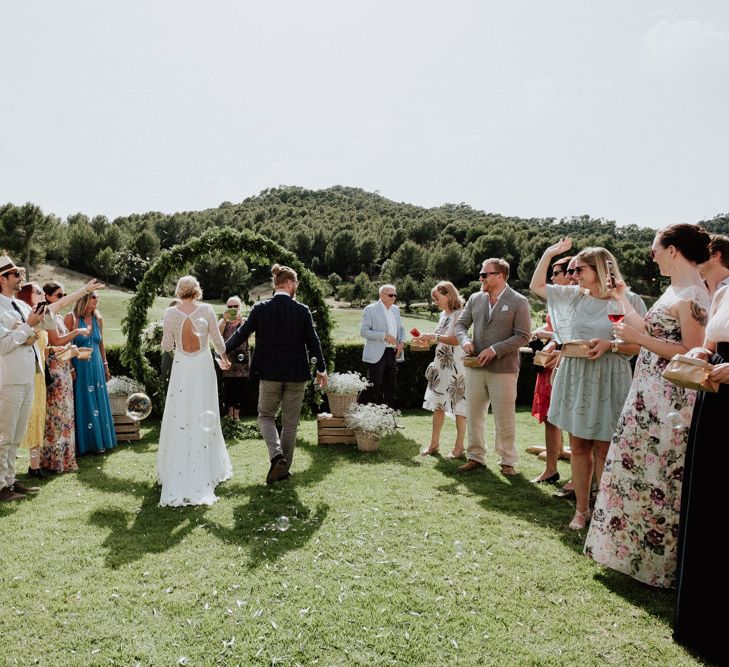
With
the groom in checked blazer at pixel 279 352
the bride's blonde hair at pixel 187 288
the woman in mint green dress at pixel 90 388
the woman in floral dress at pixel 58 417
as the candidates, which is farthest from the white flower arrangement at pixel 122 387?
the bride's blonde hair at pixel 187 288

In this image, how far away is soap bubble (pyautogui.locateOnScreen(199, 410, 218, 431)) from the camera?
5.56m

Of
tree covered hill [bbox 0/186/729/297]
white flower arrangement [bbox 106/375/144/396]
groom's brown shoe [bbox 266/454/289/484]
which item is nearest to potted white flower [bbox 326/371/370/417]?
groom's brown shoe [bbox 266/454/289/484]

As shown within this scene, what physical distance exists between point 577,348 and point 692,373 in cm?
176

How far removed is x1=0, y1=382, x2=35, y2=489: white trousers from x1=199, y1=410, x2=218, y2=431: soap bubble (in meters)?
1.72

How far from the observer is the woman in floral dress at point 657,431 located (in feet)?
11.4

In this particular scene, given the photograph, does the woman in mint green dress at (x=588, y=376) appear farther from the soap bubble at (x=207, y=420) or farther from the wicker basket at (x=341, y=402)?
the wicker basket at (x=341, y=402)

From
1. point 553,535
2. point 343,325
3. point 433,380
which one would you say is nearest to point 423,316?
point 343,325

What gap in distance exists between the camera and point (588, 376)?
4.62 m

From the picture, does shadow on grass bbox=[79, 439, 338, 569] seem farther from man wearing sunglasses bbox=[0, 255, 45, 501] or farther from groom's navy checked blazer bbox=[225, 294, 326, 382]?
groom's navy checked blazer bbox=[225, 294, 326, 382]

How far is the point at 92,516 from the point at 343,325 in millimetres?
27133

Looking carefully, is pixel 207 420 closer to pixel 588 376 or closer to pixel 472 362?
pixel 472 362

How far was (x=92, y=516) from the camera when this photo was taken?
4980mm

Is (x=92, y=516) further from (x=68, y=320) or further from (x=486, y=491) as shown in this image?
(x=486, y=491)

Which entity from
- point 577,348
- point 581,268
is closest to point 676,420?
point 577,348
